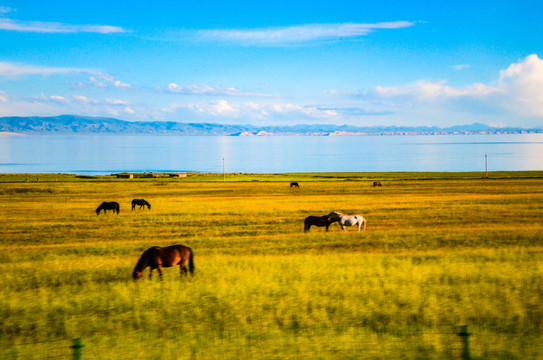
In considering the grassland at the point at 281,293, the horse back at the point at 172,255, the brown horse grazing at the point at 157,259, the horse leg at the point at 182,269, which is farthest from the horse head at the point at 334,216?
the brown horse grazing at the point at 157,259

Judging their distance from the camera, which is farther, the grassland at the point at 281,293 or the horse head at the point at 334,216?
the horse head at the point at 334,216

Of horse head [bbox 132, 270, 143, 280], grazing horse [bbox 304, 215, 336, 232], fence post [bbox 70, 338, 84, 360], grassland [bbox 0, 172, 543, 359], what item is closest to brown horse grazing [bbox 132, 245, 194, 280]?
horse head [bbox 132, 270, 143, 280]

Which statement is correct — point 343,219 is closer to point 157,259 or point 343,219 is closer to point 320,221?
point 320,221

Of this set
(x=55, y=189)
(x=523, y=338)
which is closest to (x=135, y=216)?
(x=523, y=338)

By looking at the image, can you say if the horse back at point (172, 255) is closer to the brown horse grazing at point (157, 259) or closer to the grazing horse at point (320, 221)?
the brown horse grazing at point (157, 259)

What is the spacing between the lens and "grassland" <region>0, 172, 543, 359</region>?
12000 millimetres

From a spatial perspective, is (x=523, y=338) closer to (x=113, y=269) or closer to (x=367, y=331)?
(x=367, y=331)

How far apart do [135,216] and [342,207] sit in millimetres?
21567

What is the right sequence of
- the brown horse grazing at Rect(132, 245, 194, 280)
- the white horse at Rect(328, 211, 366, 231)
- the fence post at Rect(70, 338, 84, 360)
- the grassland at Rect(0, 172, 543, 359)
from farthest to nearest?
the white horse at Rect(328, 211, 366, 231) < the brown horse grazing at Rect(132, 245, 194, 280) < the grassland at Rect(0, 172, 543, 359) < the fence post at Rect(70, 338, 84, 360)

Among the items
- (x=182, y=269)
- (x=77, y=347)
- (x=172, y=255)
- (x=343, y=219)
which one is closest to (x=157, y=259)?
(x=172, y=255)

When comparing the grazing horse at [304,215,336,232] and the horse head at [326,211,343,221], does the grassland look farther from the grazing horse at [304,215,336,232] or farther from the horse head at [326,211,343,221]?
the horse head at [326,211,343,221]

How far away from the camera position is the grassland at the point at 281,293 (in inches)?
472

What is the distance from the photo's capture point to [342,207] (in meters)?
52.5

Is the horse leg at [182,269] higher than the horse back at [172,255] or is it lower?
lower
